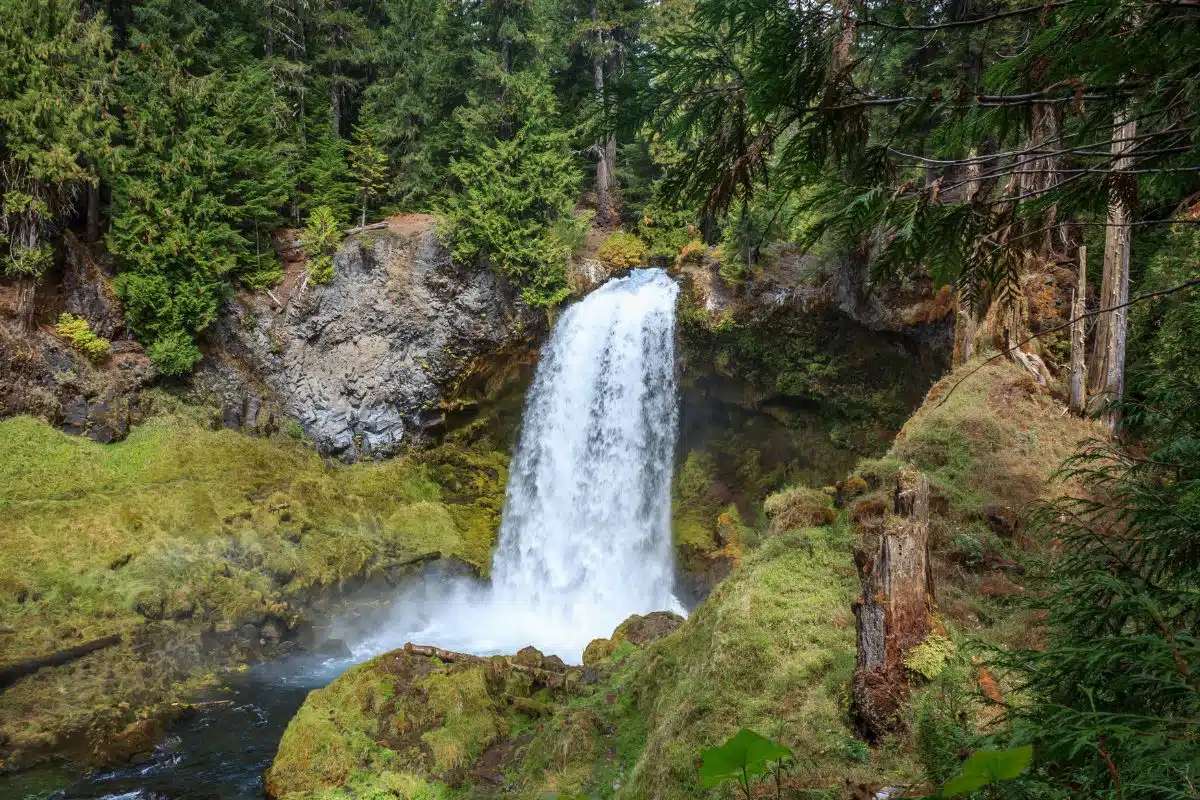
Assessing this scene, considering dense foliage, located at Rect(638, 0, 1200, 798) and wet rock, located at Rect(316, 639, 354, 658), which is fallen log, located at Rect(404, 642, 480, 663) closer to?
wet rock, located at Rect(316, 639, 354, 658)

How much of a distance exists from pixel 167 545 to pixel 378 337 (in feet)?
21.5

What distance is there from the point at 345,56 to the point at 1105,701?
74.2ft

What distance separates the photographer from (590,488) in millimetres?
15383

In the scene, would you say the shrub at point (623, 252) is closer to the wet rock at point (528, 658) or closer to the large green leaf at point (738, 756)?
the wet rock at point (528, 658)

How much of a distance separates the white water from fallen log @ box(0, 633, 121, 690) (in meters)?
5.30

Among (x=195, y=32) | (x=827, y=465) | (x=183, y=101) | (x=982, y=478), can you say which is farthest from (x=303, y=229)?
(x=982, y=478)

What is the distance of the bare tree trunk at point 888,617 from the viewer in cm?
384

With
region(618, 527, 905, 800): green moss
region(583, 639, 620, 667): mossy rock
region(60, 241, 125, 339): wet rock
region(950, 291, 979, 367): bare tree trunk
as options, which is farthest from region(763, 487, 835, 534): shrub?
region(60, 241, 125, 339): wet rock

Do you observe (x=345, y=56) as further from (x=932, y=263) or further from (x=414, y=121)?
(x=932, y=263)

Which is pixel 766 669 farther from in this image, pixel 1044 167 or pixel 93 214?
pixel 93 214

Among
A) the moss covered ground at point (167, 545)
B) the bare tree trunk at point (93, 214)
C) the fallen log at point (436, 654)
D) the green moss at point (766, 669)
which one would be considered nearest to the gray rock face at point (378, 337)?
the moss covered ground at point (167, 545)

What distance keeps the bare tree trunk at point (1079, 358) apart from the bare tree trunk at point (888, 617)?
608cm

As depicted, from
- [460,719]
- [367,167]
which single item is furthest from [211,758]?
[367,167]

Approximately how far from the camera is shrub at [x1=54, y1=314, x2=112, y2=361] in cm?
1324
